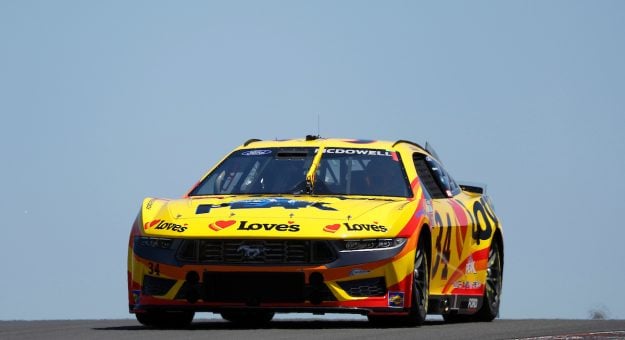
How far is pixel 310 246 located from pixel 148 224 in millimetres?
1283

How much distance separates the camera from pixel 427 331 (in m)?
11.7

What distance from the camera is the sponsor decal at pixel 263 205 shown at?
12242mm

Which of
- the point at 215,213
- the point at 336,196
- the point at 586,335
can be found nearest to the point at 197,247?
the point at 215,213

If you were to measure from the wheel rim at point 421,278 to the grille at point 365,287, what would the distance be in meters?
0.45

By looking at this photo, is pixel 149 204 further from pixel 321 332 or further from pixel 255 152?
pixel 321 332

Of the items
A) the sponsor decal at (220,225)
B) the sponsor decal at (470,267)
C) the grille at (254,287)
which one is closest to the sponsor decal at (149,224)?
the sponsor decal at (220,225)

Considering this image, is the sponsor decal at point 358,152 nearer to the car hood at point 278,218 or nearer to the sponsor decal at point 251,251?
the car hood at point 278,218

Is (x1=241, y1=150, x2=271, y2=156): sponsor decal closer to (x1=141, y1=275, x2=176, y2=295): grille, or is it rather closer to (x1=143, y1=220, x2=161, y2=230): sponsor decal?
(x1=143, y1=220, x2=161, y2=230): sponsor decal

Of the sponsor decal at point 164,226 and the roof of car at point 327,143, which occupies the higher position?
the roof of car at point 327,143

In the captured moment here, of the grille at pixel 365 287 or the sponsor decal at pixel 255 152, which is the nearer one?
the grille at pixel 365 287

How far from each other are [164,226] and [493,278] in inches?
176

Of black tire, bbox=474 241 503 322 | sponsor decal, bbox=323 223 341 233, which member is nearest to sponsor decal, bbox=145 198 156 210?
sponsor decal, bbox=323 223 341 233

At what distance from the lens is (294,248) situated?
11828 millimetres

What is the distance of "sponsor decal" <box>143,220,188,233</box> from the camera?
1203 centimetres
